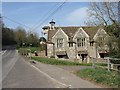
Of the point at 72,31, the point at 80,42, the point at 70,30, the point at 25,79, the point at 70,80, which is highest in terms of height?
the point at 70,30

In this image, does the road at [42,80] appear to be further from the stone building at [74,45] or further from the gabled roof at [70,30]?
the gabled roof at [70,30]

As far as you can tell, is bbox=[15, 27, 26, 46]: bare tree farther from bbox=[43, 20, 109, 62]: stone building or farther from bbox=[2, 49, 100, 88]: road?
bbox=[2, 49, 100, 88]: road

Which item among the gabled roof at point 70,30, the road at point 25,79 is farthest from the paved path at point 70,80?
the gabled roof at point 70,30

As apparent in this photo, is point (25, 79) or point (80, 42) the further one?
point (80, 42)

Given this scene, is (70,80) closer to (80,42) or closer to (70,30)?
(80,42)

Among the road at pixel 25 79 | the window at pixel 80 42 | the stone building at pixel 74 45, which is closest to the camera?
the road at pixel 25 79

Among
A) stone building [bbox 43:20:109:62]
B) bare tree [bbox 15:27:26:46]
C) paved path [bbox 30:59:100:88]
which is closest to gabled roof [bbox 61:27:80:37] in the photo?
stone building [bbox 43:20:109:62]

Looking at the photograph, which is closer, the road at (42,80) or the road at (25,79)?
the road at (42,80)

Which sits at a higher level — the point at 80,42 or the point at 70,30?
the point at 70,30

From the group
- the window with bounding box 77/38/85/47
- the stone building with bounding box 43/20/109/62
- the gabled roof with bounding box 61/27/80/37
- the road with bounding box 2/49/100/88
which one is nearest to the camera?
the road with bounding box 2/49/100/88

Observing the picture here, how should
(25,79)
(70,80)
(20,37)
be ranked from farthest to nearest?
(20,37) < (25,79) < (70,80)

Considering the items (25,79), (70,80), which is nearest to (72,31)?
(25,79)

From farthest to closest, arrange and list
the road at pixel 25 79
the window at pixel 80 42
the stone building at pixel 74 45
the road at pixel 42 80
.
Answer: the window at pixel 80 42 → the stone building at pixel 74 45 → the road at pixel 25 79 → the road at pixel 42 80

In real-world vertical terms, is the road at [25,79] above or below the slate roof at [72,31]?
below
